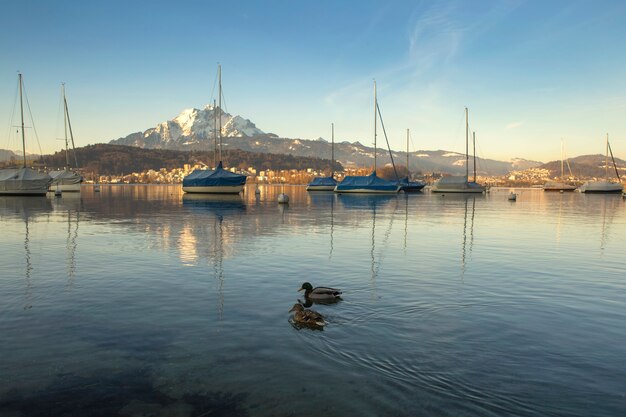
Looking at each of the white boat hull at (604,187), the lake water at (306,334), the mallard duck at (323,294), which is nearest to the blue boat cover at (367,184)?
the white boat hull at (604,187)

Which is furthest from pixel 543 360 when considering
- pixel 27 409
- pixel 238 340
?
pixel 27 409

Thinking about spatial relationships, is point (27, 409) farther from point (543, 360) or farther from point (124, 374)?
point (543, 360)

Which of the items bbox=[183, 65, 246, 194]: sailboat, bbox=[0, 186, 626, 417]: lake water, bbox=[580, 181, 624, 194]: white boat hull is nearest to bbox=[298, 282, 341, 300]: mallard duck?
bbox=[0, 186, 626, 417]: lake water

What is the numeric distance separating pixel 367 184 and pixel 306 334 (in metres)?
87.6

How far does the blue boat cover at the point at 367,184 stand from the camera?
313 ft

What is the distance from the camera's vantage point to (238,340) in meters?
9.70

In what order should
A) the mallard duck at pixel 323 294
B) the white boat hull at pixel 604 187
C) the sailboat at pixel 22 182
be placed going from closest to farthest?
the mallard duck at pixel 323 294 < the sailboat at pixel 22 182 < the white boat hull at pixel 604 187

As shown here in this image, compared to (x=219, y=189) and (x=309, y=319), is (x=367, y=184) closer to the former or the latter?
(x=219, y=189)

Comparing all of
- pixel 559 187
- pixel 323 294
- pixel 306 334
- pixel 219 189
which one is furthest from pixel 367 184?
pixel 559 187

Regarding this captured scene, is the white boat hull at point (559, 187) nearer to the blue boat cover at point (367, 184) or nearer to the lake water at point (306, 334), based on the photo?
the blue boat cover at point (367, 184)

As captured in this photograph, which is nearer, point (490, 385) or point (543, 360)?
point (490, 385)

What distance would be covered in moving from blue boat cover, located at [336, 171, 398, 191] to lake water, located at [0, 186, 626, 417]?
73.4m

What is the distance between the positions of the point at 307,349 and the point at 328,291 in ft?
11.5

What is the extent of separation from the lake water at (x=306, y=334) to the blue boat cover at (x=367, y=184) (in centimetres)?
7343
